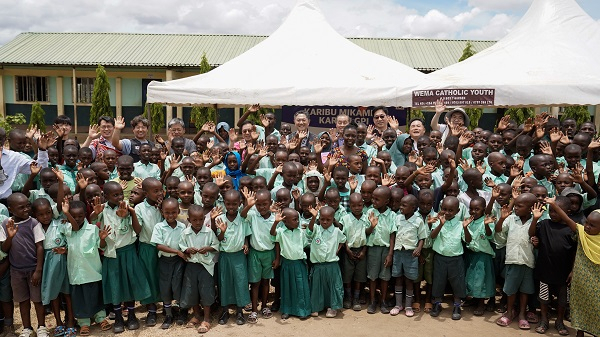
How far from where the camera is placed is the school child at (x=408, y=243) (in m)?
4.41

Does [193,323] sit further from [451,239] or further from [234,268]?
[451,239]

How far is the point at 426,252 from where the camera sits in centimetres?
458

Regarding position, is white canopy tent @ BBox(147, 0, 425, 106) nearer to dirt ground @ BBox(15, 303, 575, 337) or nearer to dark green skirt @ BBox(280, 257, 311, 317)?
dark green skirt @ BBox(280, 257, 311, 317)

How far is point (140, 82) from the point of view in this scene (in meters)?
19.8

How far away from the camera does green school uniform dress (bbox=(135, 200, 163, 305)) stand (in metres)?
4.24

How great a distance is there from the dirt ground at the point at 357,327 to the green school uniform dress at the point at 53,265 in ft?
1.65

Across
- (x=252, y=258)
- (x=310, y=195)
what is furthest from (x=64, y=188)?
(x=310, y=195)

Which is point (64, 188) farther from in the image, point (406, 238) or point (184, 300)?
point (406, 238)

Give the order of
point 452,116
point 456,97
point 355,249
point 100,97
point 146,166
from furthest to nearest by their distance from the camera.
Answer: point 100,97 → point 452,116 → point 456,97 → point 146,166 → point 355,249

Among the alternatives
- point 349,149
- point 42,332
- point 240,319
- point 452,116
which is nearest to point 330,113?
point 452,116

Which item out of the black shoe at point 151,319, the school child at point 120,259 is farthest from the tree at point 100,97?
the black shoe at point 151,319

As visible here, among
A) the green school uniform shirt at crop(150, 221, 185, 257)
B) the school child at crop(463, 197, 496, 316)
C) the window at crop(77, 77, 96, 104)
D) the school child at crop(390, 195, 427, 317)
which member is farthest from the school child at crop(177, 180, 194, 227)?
the window at crop(77, 77, 96, 104)

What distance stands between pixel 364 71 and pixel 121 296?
4.34 metres

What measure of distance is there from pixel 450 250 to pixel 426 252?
0.92 feet
